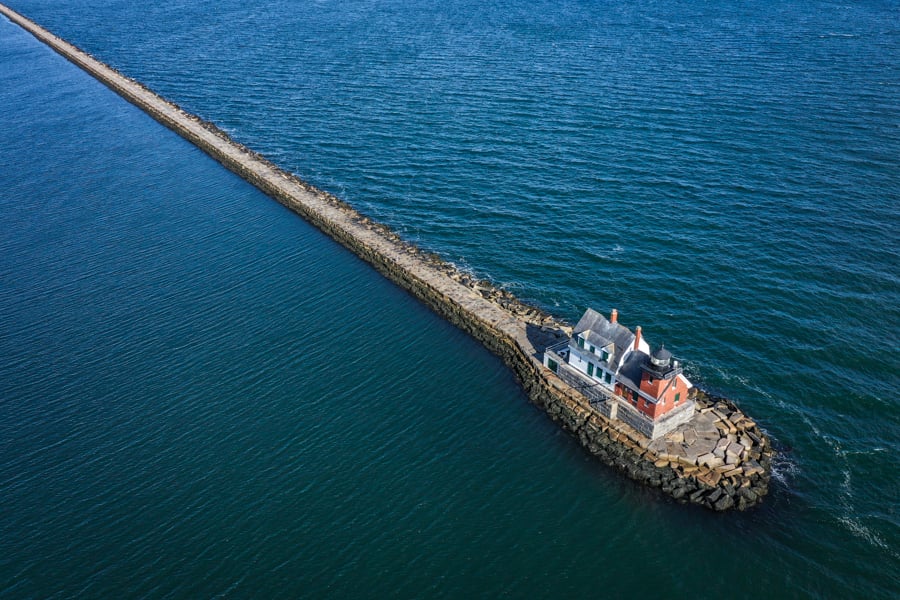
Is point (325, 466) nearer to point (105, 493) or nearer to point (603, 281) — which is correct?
point (105, 493)

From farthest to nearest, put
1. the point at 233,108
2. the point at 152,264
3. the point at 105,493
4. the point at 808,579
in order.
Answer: the point at 233,108, the point at 152,264, the point at 105,493, the point at 808,579

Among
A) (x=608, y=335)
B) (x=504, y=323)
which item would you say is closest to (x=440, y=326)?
(x=504, y=323)

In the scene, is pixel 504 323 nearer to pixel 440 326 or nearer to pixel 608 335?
pixel 440 326

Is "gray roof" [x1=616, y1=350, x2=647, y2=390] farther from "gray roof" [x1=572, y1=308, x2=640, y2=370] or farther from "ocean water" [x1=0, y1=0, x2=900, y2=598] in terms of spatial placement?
"ocean water" [x1=0, y1=0, x2=900, y2=598]

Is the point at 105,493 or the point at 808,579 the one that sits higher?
the point at 808,579

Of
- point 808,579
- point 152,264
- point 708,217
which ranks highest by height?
point 708,217

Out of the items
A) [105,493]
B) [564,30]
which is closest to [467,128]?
[564,30]

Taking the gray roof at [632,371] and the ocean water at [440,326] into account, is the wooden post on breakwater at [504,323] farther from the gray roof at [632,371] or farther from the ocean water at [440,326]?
the gray roof at [632,371]

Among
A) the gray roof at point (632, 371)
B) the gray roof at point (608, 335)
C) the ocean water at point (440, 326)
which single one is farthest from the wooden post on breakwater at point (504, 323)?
the gray roof at point (608, 335)
